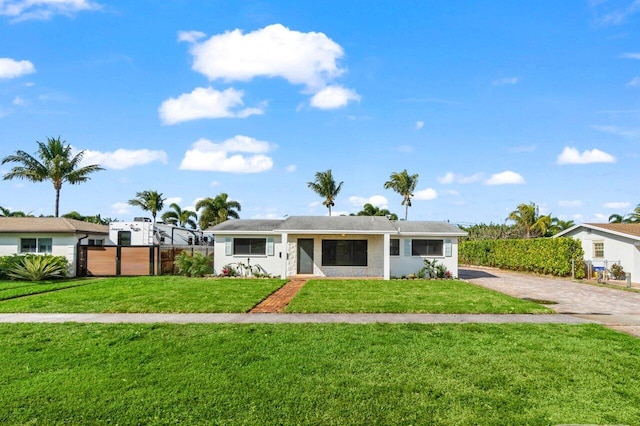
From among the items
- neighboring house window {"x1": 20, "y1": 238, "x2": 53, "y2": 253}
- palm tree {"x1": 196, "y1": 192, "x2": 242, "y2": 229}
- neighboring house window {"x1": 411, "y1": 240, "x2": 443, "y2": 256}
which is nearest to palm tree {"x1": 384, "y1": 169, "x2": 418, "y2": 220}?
palm tree {"x1": 196, "y1": 192, "x2": 242, "y2": 229}

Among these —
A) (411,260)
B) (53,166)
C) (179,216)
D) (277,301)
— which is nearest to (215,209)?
(179,216)

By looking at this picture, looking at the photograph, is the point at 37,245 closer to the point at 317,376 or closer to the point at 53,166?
the point at 53,166

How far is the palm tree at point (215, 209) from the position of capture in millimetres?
44156

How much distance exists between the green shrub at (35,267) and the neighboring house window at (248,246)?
8.82 m

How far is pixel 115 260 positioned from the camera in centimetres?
2152

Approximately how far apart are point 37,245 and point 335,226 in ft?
52.8

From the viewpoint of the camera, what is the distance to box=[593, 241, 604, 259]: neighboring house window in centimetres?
2327

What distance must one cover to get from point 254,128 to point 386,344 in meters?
16.3

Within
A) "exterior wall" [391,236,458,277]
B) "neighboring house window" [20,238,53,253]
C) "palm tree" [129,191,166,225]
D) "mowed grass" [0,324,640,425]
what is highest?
"palm tree" [129,191,166,225]

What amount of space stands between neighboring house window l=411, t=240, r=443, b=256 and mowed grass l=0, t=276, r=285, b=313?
8495 millimetres

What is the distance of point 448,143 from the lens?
21.8 metres

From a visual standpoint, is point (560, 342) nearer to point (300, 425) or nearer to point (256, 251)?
point (300, 425)

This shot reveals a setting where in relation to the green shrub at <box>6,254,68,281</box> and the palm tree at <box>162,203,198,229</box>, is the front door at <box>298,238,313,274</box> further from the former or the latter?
the palm tree at <box>162,203,198,229</box>

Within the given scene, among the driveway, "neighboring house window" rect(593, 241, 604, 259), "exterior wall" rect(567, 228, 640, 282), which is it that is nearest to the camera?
the driveway
